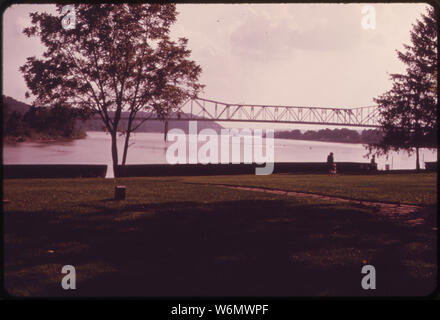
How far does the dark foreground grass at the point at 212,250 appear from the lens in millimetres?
4602

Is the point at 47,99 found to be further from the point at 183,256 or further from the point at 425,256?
the point at 425,256

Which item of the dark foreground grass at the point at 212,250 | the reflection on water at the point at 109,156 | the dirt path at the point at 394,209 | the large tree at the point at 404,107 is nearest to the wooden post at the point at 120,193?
the dark foreground grass at the point at 212,250

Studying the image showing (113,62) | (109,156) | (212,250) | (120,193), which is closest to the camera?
(212,250)

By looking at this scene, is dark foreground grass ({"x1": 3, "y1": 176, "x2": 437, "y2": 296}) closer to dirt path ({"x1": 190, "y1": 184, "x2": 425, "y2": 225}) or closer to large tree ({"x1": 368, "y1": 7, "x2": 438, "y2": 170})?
dirt path ({"x1": 190, "y1": 184, "x2": 425, "y2": 225})

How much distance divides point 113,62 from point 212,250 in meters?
15.9

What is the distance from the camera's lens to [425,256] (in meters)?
5.80

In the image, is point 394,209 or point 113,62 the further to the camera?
point 113,62

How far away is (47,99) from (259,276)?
19.8 meters

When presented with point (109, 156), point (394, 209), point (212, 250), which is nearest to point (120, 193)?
point (212, 250)

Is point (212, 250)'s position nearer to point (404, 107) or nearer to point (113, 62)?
point (113, 62)

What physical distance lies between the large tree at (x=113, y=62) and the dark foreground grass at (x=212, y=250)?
11.5m

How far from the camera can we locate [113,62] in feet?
64.5
